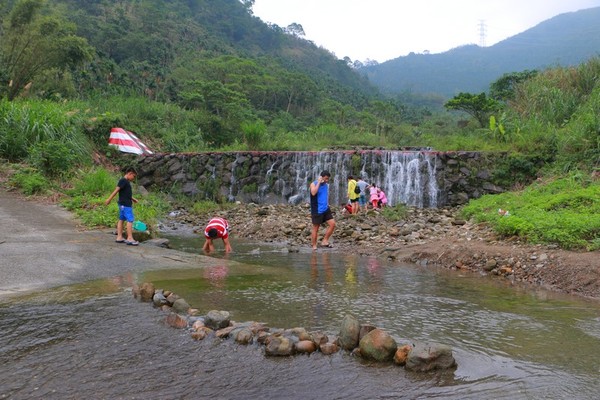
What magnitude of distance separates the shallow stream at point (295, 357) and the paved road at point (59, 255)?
48cm

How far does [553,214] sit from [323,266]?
15.4 ft

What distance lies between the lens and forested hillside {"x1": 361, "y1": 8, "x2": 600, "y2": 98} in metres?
125

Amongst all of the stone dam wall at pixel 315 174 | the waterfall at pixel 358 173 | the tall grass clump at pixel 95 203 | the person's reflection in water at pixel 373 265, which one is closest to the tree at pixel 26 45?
the stone dam wall at pixel 315 174

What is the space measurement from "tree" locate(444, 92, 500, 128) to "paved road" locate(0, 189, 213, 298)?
25.0 m

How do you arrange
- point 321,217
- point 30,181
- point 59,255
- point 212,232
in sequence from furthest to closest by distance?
point 30,181, point 321,217, point 212,232, point 59,255

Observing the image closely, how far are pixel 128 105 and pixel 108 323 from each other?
23.1 metres

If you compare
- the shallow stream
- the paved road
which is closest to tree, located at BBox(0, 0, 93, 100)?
→ the paved road

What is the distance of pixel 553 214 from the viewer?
9.24m

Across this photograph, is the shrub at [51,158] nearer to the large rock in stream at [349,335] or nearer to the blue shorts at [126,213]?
the blue shorts at [126,213]

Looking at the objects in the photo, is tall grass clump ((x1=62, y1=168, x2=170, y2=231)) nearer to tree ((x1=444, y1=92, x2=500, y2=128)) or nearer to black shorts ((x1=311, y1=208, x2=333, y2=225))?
black shorts ((x1=311, y1=208, x2=333, y2=225))

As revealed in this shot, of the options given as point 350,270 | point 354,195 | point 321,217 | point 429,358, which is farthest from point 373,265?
point 354,195

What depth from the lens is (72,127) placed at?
1578 cm

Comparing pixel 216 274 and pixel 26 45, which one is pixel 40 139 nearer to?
pixel 26 45

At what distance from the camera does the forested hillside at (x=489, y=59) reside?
12481 centimetres
